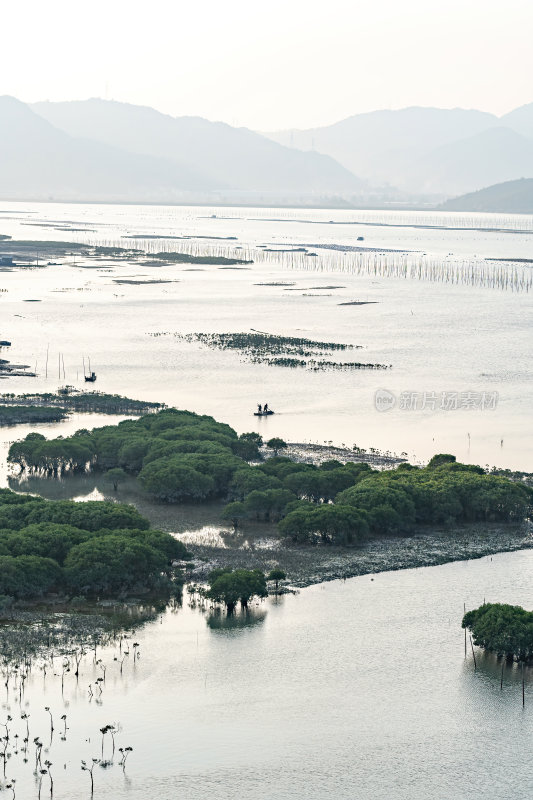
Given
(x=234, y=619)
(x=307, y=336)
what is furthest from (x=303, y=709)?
(x=307, y=336)

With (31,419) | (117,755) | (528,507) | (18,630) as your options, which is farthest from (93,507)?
(31,419)

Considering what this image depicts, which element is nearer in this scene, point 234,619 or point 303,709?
point 303,709

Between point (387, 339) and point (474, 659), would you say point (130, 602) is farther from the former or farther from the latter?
point (387, 339)

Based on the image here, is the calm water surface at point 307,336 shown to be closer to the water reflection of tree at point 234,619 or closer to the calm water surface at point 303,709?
the water reflection of tree at point 234,619

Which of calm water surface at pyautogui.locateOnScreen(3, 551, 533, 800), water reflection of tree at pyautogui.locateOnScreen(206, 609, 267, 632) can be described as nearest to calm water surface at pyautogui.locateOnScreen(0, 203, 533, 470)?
water reflection of tree at pyautogui.locateOnScreen(206, 609, 267, 632)

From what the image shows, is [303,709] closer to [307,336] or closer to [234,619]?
[234,619]

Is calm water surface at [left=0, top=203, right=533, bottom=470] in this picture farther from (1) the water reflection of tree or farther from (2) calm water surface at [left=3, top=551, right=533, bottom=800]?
(2) calm water surface at [left=3, top=551, right=533, bottom=800]
